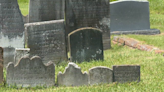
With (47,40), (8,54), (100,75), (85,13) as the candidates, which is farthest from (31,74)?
(85,13)

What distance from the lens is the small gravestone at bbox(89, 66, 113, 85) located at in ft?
24.7

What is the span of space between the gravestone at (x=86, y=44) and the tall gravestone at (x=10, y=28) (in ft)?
4.35

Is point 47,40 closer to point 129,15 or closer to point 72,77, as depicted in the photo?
point 72,77

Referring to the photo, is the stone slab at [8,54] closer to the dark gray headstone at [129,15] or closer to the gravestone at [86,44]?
the gravestone at [86,44]

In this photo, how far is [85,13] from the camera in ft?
42.5

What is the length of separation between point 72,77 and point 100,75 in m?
0.55

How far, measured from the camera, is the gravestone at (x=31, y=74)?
24.6ft

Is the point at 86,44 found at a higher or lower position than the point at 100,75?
higher

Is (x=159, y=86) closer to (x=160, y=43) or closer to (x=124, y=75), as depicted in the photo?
(x=124, y=75)

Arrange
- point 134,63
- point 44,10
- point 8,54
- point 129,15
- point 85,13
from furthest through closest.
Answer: point 129,15 < point 85,13 < point 44,10 < point 8,54 < point 134,63

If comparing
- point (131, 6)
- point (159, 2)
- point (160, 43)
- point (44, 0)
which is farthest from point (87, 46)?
point (159, 2)

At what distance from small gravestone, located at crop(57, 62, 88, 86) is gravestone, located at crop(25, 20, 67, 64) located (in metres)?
2.32

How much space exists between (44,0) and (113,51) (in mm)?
2892

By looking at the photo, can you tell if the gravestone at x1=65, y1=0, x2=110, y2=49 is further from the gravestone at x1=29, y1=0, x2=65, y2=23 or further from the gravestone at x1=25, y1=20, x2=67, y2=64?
the gravestone at x1=25, y1=20, x2=67, y2=64
